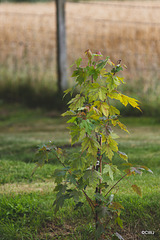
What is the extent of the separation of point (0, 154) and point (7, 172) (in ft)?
3.59

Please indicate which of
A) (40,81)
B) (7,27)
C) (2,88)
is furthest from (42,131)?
(7,27)

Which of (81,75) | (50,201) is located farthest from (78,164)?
(50,201)

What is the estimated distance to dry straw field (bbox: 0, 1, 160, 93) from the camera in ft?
33.4

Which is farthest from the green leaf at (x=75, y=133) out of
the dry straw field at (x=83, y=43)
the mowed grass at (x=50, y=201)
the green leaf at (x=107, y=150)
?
the dry straw field at (x=83, y=43)

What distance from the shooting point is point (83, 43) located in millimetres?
11227

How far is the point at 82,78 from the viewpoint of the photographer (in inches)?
113

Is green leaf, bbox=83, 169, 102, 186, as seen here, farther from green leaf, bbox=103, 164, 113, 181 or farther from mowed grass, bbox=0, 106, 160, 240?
mowed grass, bbox=0, 106, 160, 240

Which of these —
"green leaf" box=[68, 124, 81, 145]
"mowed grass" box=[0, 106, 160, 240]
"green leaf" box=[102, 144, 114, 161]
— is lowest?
"mowed grass" box=[0, 106, 160, 240]

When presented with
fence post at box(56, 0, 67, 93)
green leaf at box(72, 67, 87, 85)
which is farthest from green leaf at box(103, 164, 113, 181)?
fence post at box(56, 0, 67, 93)

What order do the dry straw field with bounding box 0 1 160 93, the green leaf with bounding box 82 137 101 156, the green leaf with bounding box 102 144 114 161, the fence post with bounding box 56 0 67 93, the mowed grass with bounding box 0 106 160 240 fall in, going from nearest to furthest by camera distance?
1. the green leaf with bounding box 82 137 101 156
2. the green leaf with bounding box 102 144 114 161
3. the mowed grass with bounding box 0 106 160 240
4. the fence post with bounding box 56 0 67 93
5. the dry straw field with bounding box 0 1 160 93

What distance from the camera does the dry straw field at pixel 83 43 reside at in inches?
401

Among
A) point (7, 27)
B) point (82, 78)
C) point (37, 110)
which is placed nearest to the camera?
point (82, 78)

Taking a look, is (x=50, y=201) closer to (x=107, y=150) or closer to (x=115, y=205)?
(x=115, y=205)

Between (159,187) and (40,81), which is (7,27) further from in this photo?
(159,187)
